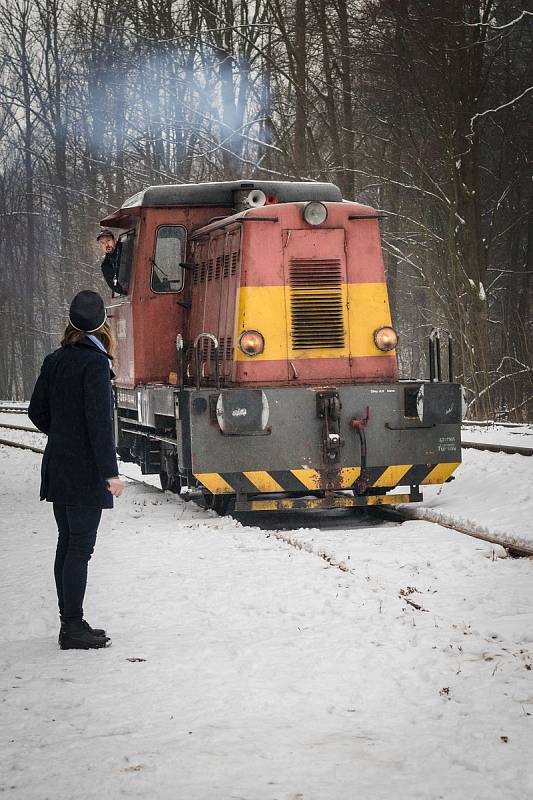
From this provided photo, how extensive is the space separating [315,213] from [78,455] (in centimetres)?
486

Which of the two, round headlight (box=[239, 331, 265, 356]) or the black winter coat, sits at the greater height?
round headlight (box=[239, 331, 265, 356])

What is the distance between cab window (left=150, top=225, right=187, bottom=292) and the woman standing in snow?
5.39 meters

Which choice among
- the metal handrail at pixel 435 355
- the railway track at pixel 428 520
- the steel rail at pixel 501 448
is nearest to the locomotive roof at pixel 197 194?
the metal handrail at pixel 435 355

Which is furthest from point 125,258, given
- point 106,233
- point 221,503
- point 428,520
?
point 428,520

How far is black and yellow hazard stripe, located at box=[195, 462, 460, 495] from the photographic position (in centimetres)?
941

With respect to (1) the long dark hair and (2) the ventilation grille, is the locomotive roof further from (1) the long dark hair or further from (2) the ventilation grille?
(1) the long dark hair

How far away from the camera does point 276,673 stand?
16.3 ft

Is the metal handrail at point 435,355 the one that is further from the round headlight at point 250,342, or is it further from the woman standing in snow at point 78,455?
the woman standing in snow at point 78,455

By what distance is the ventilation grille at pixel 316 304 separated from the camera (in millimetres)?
9883

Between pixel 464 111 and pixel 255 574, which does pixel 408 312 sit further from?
pixel 255 574

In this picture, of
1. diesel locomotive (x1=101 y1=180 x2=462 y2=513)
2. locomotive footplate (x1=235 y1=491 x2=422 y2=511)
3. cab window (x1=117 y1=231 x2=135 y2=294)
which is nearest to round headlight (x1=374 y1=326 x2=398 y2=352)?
diesel locomotive (x1=101 y1=180 x2=462 y2=513)

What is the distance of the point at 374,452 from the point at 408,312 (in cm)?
3415

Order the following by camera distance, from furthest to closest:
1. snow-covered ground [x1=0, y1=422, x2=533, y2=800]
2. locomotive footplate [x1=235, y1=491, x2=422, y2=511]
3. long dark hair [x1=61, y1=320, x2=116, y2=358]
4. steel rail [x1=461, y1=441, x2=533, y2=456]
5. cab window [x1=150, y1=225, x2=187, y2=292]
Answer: steel rail [x1=461, y1=441, x2=533, y2=456] < cab window [x1=150, y1=225, x2=187, y2=292] < locomotive footplate [x1=235, y1=491, x2=422, y2=511] < long dark hair [x1=61, y1=320, x2=116, y2=358] < snow-covered ground [x1=0, y1=422, x2=533, y2=800]

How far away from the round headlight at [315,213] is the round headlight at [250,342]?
1.13m
